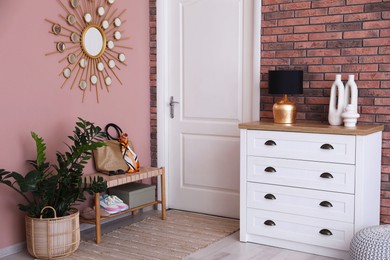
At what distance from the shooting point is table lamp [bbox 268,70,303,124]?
3.65 metres

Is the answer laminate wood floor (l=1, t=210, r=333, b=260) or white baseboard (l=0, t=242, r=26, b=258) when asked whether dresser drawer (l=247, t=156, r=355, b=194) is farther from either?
white baseboard (l=0, t=242, r=26, b=258)

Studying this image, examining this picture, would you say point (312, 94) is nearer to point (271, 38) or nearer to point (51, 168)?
point (271, 38)

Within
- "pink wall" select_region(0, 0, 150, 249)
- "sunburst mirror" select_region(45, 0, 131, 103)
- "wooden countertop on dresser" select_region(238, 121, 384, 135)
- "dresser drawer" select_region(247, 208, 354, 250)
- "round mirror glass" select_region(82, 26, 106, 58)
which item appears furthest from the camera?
"round mirror glass" select_region(82, 26, 106, 58)

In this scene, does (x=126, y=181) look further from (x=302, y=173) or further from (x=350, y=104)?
(x=350, y=104)

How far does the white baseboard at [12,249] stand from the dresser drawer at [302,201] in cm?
161

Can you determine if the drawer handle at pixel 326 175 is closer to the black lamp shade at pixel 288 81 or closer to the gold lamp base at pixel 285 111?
the gold lamp base at pixel 285 111

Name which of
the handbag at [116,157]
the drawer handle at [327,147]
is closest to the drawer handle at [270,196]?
the drawer handle at [327,147]

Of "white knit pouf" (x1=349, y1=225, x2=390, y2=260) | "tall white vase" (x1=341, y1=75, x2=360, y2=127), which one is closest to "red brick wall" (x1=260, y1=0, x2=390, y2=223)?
"tall white vase" (x1=341, y1=75, x2=360, y2=127)

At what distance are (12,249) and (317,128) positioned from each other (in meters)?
2.20

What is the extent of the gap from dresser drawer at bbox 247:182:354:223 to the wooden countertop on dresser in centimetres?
40

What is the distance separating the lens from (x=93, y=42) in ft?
13.5

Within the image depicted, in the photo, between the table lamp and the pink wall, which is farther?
the table lamp

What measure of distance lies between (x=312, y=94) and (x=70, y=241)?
2019 millimetres

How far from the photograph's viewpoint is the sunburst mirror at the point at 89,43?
3.88 meters
